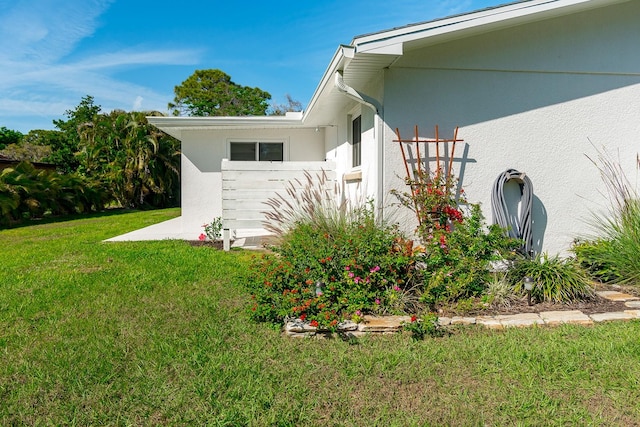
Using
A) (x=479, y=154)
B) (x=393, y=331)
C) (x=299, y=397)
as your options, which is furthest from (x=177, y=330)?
(x=479, y=154)

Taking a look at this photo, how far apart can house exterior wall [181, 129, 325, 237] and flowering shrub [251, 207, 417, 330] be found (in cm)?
624

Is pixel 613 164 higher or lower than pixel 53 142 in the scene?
lower

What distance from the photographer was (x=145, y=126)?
60.3ft

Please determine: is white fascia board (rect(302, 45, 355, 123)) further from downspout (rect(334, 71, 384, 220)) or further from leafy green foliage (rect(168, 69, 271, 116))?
leafy green foliage (rect(168, 69, 271, 116))

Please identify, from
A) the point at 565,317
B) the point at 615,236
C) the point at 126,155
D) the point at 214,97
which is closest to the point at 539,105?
the point at 615,236

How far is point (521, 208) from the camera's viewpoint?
5609mm

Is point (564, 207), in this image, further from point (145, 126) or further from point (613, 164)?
point (145, 126)

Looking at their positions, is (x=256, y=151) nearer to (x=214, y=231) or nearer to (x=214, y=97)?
(x=214, y=231)

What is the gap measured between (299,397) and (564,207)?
5.00 metres

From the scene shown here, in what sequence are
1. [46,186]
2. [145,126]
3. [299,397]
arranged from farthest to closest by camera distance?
[145,126] < [46,186] < [299,397]

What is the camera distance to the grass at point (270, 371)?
2.43 meters

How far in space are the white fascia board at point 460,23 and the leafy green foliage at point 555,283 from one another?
296cm

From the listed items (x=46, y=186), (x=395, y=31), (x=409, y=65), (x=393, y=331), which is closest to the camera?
(x=393, y=331)

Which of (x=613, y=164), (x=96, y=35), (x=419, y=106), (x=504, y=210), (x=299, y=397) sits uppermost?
(x=96, y=35)
